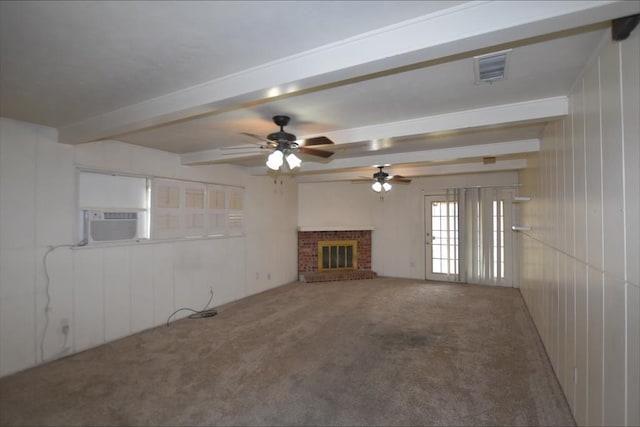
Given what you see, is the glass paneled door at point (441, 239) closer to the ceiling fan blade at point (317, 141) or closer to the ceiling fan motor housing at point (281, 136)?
the ceiling fan blade at point (317, 141)

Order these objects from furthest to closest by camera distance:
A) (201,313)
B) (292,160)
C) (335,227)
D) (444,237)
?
(335,227) < (444,237) < (201,313) < (292,160)

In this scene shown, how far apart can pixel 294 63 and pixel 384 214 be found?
244 inches

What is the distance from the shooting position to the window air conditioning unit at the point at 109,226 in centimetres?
375

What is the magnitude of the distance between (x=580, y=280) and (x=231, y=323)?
398 centimetres

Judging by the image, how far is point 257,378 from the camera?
296 centimetres

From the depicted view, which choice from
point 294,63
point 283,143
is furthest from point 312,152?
point 294,63

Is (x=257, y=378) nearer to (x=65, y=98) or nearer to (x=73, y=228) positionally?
(x=73, y=228)

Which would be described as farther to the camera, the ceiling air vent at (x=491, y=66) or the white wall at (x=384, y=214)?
the white wall at (x=384, y=214)

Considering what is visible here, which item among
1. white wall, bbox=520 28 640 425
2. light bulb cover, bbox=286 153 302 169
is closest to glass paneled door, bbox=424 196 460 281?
white wall, bbox=520 28 640 425

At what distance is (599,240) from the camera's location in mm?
1838

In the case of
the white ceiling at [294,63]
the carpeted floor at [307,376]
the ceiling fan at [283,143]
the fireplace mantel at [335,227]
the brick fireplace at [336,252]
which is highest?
the white ceiling at [294,63]

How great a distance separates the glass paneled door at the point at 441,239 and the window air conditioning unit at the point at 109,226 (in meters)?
5.86

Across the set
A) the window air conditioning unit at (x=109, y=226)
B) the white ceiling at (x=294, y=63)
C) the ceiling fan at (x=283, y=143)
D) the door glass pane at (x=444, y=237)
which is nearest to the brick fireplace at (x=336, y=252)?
the door glass pane at (x=444, y=237)

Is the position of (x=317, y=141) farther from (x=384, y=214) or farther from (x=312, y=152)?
(x=384, y=214)
